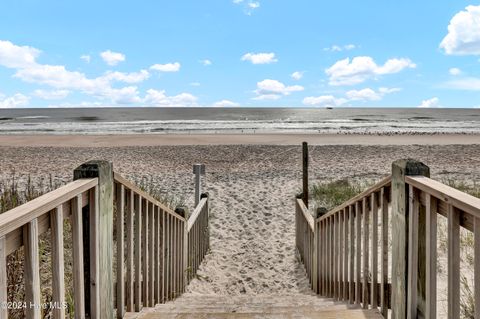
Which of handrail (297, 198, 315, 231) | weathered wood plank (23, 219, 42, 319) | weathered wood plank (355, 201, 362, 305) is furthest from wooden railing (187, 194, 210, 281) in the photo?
weathered wood plank (23, 219, 42, 319)

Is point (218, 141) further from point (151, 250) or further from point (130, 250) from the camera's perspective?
point (130, 250)

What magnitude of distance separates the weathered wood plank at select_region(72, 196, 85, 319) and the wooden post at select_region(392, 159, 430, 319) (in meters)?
1.85

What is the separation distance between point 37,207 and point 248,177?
1196 cm

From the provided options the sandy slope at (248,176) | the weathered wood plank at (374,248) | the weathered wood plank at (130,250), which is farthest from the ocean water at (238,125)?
the weathered wood plank at (374,248)

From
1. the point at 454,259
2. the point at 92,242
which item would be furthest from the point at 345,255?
the point at 92,242

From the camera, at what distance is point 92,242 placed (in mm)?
2410

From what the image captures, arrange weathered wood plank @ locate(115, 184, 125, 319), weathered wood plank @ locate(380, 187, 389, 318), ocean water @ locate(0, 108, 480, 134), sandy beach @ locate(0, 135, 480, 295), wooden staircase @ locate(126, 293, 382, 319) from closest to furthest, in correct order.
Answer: weathered wood plank @ locate(115, 184, 125, 319) < weathered wood plank @ locate(380, 187, 389, 318) < wooden staircase @ locate(126, 293, 382, 319) < sandy beach @ locate(0, 135, 480, 295) < ocean water @ locate(0, 108, 480, 134)

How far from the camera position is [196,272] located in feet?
21.1

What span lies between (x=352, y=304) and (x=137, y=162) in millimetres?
14422

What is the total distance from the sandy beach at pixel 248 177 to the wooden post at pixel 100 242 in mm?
3332

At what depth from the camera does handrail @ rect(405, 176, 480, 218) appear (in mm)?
1790

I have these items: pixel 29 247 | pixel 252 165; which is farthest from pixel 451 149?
pixel 29 247

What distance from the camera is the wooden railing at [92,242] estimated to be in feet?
5.55

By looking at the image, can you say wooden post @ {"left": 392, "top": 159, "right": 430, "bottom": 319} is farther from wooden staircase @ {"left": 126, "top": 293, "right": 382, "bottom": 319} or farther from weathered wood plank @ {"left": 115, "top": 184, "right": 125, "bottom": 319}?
weathered wood plank @ {"left": 115, "top": 184, "right": 125, "bottom": 319}
